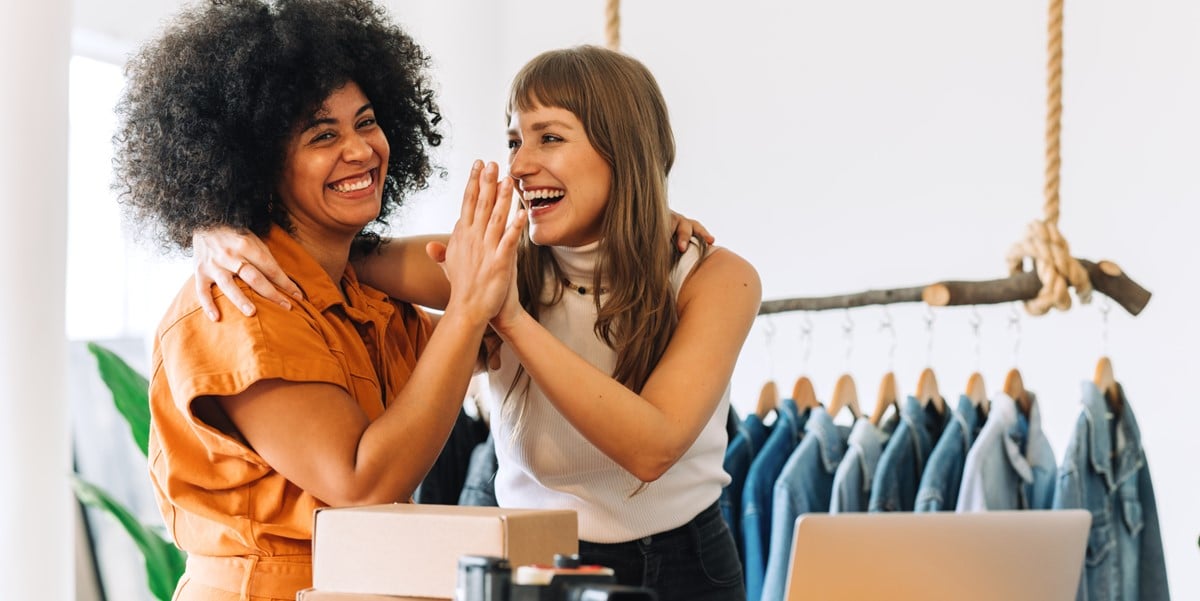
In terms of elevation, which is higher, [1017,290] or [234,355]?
[1017,290]

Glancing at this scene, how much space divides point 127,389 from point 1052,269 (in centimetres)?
187

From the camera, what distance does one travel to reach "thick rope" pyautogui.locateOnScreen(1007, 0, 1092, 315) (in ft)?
7.36

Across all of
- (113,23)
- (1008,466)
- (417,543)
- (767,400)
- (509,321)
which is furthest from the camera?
(113,23)

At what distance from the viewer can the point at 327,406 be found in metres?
1.37

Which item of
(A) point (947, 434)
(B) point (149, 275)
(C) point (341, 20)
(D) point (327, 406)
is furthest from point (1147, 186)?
(B) point (149, 275)

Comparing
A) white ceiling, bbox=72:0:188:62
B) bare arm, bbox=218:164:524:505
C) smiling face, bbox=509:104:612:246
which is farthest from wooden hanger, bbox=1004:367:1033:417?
white ceiling, bbox=72:0:188:62

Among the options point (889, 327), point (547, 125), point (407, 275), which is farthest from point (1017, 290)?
point (407, 275)

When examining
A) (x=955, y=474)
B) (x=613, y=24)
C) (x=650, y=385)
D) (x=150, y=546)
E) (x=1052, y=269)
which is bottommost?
(x=150, y=546)

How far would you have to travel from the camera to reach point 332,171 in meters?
1.53

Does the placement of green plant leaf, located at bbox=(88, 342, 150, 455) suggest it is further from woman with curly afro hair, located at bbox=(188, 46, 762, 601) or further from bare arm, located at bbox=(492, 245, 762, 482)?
bare arm, located at bbox=(492, 245, 762, 482)

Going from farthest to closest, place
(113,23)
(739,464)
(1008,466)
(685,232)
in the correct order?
(113,23)
(739,464)
(1008,466)
(685,232)

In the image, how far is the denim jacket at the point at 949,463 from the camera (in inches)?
91.4

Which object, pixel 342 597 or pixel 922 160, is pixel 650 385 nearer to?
pixel 342 597

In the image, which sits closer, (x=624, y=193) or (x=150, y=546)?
(x=624, y=193)
